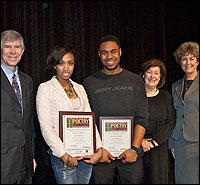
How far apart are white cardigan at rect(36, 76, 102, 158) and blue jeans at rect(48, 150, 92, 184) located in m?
0.12

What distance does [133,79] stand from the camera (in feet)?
9.30

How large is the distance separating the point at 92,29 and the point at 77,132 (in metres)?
1.94

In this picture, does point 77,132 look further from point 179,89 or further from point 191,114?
point 179,89

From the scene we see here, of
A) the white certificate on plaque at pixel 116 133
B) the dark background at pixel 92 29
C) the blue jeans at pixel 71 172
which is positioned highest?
the dark background at pixel 92 29

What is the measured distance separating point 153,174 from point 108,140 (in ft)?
2.55

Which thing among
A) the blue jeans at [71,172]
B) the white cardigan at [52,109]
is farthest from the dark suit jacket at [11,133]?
the blue jeans at [71,172]

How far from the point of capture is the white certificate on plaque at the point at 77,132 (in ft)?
8.00

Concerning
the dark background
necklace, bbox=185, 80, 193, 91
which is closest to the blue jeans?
the dark background

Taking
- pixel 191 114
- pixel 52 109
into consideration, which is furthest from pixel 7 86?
pixel 191 114

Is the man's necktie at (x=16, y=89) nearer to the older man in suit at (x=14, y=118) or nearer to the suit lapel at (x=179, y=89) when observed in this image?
the older man in suit at (x=14, y=118)

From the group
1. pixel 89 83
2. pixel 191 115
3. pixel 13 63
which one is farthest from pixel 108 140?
pixel 13 63

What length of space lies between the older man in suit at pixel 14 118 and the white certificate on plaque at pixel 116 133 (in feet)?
2.30

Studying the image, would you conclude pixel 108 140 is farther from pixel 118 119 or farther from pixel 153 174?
pixel 153 174

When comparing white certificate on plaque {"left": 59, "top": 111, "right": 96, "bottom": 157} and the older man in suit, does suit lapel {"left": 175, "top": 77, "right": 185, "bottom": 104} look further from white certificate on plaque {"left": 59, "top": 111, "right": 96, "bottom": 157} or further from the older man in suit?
the older man in suit
